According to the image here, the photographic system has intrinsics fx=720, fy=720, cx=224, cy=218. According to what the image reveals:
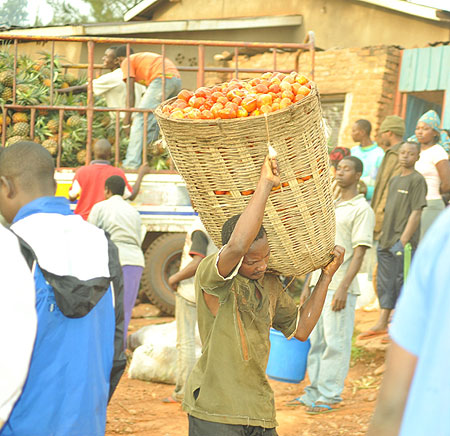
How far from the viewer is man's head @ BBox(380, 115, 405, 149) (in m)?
8.71

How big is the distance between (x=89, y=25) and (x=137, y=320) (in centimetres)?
761

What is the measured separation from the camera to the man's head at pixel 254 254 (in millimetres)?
3068

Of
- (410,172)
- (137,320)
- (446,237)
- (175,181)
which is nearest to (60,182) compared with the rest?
(175,181)

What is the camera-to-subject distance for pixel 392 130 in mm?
8742

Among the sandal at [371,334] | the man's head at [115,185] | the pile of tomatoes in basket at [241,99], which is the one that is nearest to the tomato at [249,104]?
the pile of tomatoes in basket at [241,99]

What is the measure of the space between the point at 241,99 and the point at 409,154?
4.32 meters

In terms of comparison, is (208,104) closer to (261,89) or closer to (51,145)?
(261,89)

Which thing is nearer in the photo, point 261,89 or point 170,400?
point 261,89

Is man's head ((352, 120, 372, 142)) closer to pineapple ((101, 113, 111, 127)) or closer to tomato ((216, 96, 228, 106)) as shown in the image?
pineapple ((101, 113, 111, 127))

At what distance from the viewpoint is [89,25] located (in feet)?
48.1

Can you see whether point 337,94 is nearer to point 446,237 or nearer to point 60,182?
point 60,182

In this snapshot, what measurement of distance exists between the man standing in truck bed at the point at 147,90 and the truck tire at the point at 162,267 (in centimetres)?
104

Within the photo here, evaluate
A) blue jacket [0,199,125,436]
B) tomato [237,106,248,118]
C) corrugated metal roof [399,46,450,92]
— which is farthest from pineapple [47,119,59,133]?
blue jacket [0,199,125,436]

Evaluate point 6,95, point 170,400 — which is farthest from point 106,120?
point 170,400
